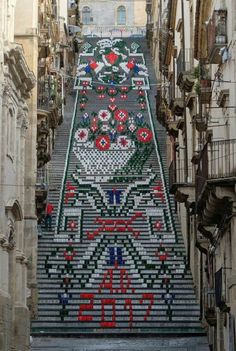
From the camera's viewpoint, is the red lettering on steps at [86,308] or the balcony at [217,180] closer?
the balcony at [217,180]

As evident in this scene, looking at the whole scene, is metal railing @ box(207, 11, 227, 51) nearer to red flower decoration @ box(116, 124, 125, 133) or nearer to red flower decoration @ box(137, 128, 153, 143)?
red flower decoration @ box(137, 128, 153, 143)

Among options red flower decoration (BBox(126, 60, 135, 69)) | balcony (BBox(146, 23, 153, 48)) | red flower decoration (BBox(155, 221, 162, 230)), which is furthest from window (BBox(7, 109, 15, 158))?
balcony (BBox(146, 23, 153, 48))

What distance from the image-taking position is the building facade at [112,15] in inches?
4227

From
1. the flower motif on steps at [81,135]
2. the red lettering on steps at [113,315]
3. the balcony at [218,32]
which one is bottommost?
the red lettering on steps at [113,315]

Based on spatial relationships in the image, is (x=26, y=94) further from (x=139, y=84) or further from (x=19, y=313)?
(x=139, y=84)

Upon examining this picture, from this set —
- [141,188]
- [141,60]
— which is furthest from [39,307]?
[141,60]

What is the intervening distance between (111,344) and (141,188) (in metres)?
15.0

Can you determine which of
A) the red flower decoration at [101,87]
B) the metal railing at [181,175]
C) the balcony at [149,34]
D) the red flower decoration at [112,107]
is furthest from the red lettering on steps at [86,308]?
the balcony at [149,34]

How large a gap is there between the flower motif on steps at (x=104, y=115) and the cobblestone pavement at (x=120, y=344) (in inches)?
1054

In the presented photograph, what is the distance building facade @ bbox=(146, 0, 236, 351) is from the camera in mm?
23469

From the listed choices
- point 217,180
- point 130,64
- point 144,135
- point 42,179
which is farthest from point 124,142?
point 217,180

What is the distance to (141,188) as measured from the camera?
4725cm

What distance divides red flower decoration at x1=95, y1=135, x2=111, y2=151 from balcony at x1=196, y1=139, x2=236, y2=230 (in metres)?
28.2

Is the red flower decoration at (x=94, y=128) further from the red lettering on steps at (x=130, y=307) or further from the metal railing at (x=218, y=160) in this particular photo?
the metal railing at (x=218, y=160)
